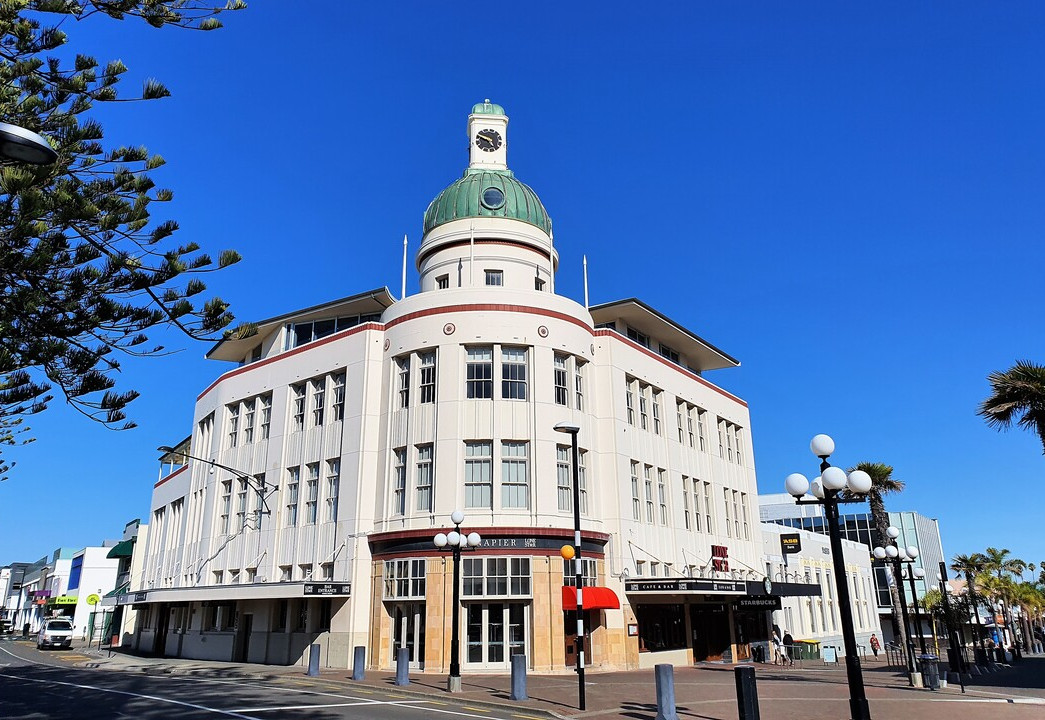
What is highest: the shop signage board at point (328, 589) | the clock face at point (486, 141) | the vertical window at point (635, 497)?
the clock face at point (486, 141)

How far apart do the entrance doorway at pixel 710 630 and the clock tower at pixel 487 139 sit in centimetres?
2388

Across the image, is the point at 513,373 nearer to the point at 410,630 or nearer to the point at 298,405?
the point at 410,630

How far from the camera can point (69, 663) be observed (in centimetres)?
3253

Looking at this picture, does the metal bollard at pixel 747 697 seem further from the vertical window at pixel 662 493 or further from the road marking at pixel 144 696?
the vertical window at pixel 662 493

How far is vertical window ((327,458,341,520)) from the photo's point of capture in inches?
1243

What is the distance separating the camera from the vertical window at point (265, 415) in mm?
36594

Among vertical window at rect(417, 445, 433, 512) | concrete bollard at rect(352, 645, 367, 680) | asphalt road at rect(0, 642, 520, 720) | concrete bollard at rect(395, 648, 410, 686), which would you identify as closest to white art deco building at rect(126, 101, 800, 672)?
vertical window at rect(417, 445, 433, 512)

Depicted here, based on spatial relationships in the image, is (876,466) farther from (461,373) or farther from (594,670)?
(461,373)

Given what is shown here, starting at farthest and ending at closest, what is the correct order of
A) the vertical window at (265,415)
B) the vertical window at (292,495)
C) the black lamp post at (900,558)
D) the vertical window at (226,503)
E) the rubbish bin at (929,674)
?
1. the vertical window at (226,503)
2. the vertical window at (265,415)
3. the vertical window at (292,495)
4. the black lamp post at (900,558)
5. the rubbish bin at (929,674)

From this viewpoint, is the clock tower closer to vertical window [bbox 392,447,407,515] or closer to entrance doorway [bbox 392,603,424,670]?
vertical window [bbox 392,447,407,515]

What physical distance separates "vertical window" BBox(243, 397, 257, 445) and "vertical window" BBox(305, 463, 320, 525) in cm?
554

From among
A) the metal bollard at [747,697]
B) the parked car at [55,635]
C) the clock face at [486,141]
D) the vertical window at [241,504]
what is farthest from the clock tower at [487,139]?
the parked car at [55,635]

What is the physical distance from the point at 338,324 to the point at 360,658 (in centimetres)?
1823

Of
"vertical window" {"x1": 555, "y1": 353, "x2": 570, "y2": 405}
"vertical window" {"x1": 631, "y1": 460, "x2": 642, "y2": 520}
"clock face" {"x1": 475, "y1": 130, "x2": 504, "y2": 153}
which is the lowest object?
"vertical window" {"x1": 631, "y1": 460, "x2": 642, "y2": 520}
